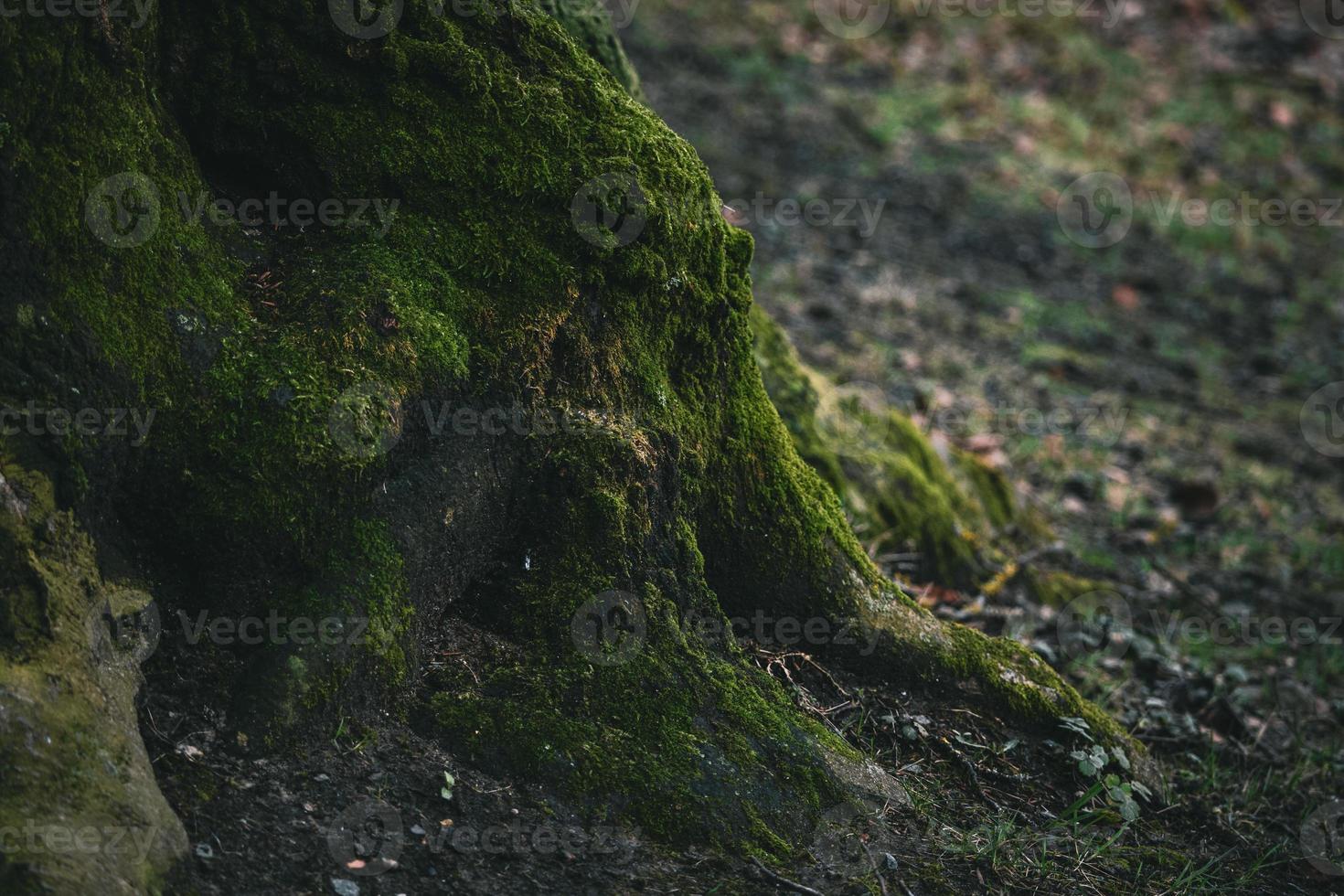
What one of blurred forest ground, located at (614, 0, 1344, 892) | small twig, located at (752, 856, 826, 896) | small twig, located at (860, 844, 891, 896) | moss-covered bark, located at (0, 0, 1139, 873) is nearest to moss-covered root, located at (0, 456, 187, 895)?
moss-covered bark, located at (0, 0, 1139, 873)

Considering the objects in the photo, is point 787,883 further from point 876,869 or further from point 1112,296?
point 1112,296

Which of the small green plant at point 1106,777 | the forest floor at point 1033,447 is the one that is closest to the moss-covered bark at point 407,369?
the forest floor at point 1033,447

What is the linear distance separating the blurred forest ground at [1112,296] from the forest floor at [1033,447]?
0.03 metres

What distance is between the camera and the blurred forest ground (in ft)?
15.8

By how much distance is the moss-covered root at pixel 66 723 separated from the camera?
198 centimetres

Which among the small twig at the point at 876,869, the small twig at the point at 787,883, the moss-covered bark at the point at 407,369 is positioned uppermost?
the moss-covered bark at the point at 407,369

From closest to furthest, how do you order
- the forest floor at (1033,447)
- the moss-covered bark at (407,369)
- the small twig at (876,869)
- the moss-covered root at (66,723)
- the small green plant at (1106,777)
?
the moss-covered root at (66,723) → the moss-covered bark at (407,369) → the forest floor at (1033,447) → the small twig at (876,869) → the small green plant at (1106,777)

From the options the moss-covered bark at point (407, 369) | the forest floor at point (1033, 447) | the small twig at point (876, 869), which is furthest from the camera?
the small twig at point (876, 869)

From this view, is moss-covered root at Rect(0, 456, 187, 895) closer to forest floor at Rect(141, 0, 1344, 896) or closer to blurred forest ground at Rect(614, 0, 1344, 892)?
forest floor at Rect(141, 0, 1344, 896)

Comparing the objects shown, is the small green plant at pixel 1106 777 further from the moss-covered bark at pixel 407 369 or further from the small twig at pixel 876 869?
the moss-covered bark at pixel 407 369

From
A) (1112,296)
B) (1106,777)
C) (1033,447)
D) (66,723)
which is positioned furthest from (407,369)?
(1112,296)

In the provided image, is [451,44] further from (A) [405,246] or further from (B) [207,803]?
(B) [207,803]

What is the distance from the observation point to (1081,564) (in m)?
5.67

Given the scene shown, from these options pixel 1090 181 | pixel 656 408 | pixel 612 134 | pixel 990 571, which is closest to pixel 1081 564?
pixel 990 571
